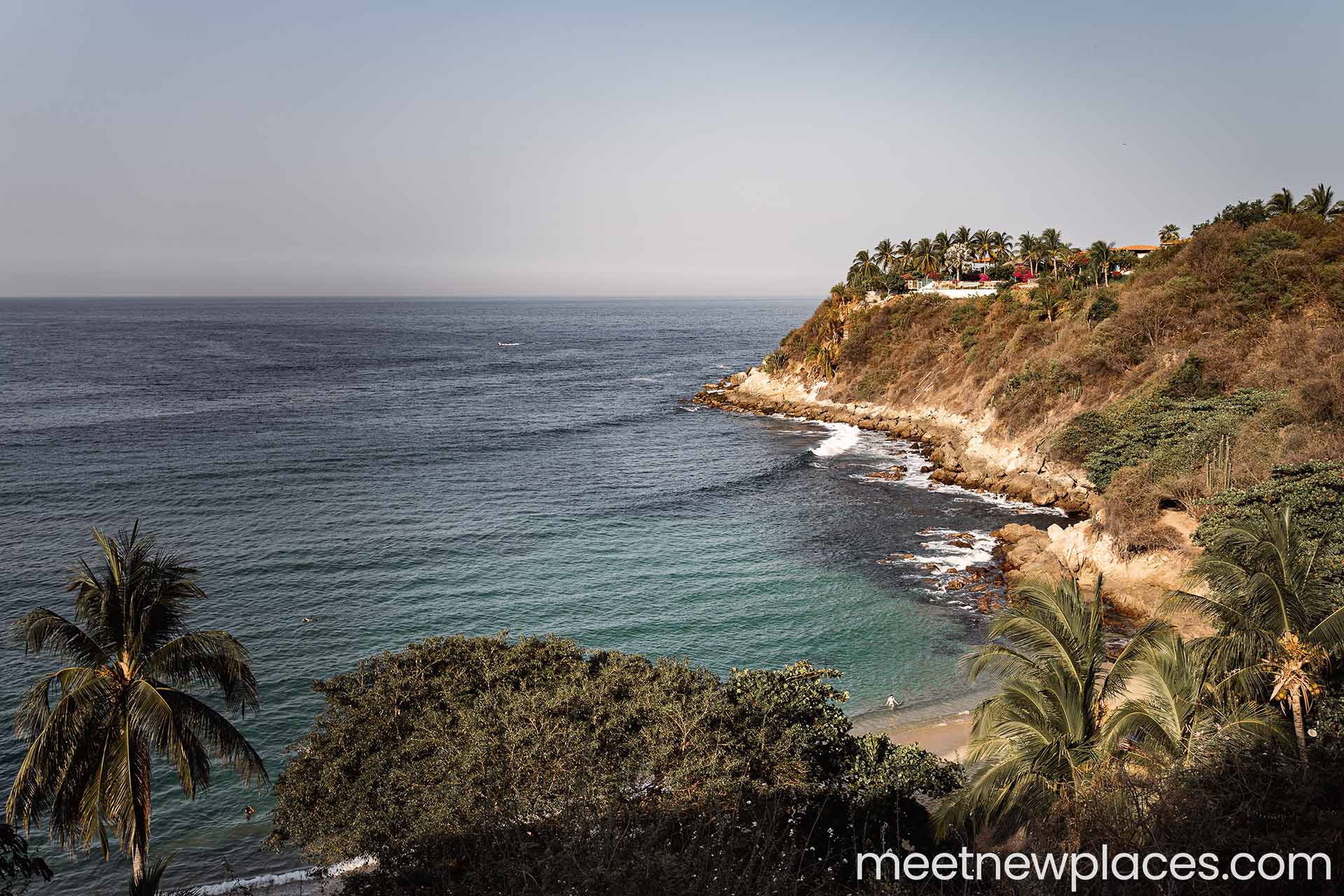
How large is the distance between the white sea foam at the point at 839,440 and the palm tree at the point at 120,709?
55.3 m

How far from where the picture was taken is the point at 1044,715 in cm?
1683

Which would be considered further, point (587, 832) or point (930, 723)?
point (930, 723)

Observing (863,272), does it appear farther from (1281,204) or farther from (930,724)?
(930,724)

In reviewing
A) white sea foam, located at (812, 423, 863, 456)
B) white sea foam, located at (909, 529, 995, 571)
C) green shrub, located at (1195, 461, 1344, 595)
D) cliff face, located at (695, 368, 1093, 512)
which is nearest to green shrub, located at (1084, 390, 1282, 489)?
cliff face, located at (695, 368, 1093, 512)

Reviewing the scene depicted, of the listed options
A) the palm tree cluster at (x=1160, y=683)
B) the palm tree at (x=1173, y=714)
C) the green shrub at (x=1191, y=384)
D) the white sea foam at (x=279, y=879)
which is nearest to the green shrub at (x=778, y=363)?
the green shrub at (x=1191, y=384)

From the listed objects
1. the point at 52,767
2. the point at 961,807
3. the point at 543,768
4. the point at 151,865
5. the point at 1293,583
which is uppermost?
the point at 1293,583

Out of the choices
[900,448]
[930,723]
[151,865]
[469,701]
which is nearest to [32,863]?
[469,701]

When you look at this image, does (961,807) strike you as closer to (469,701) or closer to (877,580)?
(469,701)

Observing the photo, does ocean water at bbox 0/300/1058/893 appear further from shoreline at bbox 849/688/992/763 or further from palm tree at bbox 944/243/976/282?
palm tree at bbox 944/243/976/282

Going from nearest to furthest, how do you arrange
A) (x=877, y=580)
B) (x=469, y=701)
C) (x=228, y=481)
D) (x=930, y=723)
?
1. (x=469, y=701)
2. (x=930, y=723)
3. (x=877, y=580)
4. (x=228, y=481)

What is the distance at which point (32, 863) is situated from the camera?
11148 mm

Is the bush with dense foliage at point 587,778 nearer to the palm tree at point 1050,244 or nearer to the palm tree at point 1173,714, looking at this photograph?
the palm tree at point 1173,714

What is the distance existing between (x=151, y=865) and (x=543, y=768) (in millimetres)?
12032

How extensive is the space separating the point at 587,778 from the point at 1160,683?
447 inches
